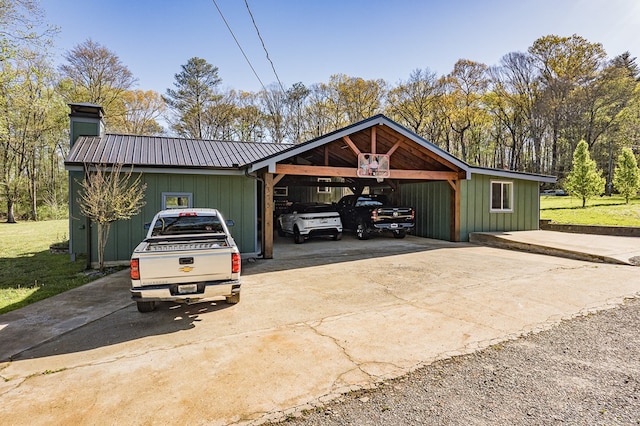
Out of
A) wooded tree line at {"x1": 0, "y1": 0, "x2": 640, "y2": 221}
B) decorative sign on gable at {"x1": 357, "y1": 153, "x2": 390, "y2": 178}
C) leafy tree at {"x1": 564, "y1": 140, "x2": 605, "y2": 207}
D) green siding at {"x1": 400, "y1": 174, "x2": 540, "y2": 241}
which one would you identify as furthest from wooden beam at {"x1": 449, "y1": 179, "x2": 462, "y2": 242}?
wooded tree line at {"x1": 0, "y1": 0, "x2": 640, "y2": 221}

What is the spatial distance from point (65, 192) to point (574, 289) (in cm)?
3740

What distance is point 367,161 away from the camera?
10.8 meters

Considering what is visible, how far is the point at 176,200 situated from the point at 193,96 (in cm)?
2195

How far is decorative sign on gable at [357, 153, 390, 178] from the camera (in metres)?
10.8

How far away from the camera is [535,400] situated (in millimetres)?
2719

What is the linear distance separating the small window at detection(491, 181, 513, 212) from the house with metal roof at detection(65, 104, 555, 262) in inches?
1.5

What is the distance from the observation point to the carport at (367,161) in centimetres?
967

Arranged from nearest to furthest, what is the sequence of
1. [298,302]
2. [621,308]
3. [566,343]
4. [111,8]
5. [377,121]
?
[566,343] → [621,308] → [298,302] → [111,8] → [377,121]

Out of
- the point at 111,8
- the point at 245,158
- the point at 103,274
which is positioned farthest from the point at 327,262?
the point at 111,8

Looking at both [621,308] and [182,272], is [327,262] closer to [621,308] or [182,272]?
[182,272]

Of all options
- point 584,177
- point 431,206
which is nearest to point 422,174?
point 431,206

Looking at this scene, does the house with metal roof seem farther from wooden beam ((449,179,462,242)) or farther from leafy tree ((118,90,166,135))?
leafy tree ((118,90,166,135))

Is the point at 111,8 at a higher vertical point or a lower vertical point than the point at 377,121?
higher

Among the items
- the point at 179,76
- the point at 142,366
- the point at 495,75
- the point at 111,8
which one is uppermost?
the point at 495,75
